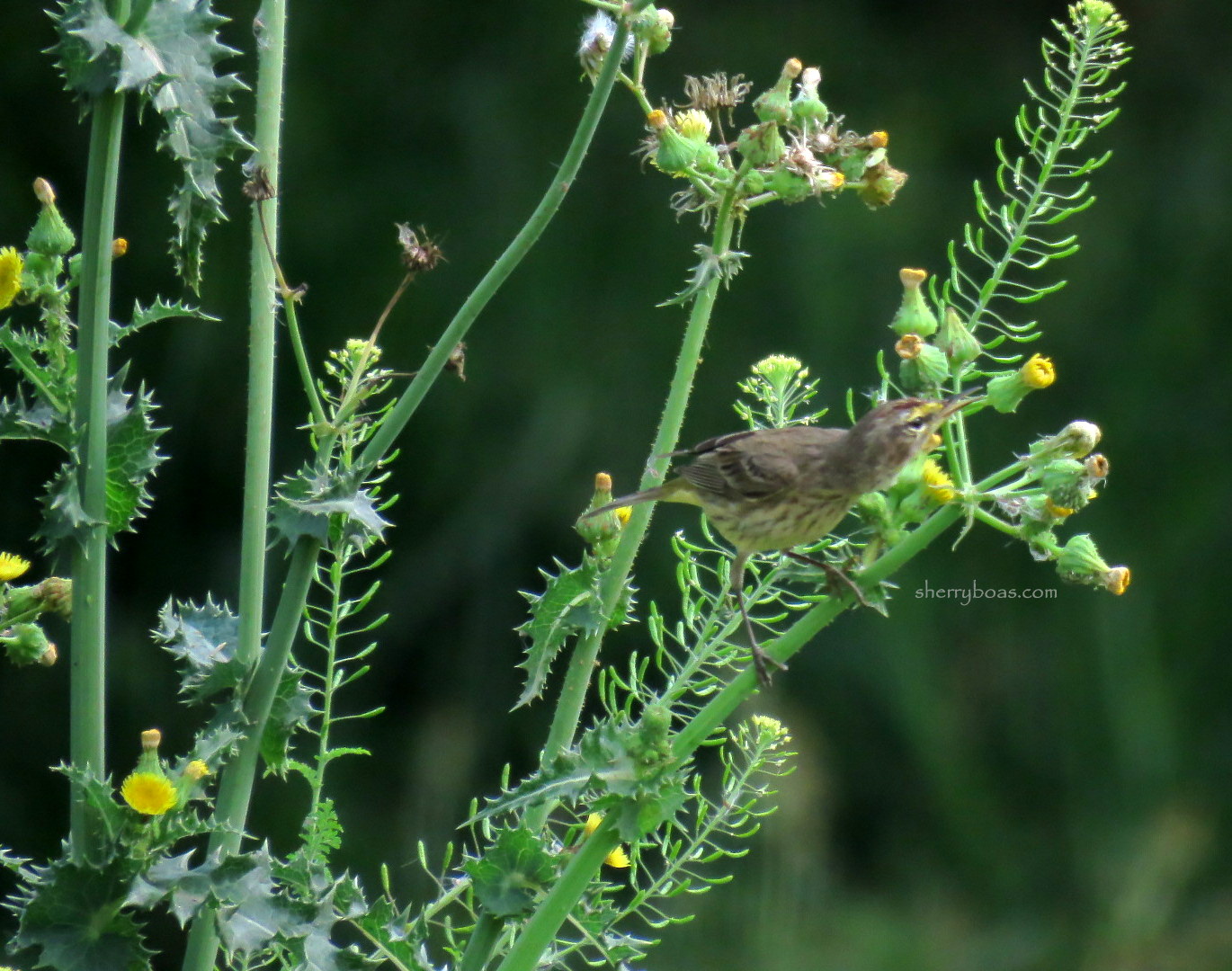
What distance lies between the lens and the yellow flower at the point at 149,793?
68cm

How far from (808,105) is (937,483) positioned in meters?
0.24

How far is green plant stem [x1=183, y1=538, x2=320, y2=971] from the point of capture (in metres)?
0.72

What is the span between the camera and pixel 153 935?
2.99 meters

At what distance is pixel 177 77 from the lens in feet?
2.38

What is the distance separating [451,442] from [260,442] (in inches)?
88.0

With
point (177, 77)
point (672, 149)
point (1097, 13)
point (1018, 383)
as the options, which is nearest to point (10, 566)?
point (177, 77)

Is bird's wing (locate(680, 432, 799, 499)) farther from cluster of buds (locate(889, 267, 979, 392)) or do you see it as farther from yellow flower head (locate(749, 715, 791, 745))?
cluster of buds (locate(889, 267, 979, 392))

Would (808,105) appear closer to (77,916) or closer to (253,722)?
(253,722)

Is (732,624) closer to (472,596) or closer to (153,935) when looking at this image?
(472,596)

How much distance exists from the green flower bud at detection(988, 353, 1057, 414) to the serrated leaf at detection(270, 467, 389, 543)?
0.31 metres

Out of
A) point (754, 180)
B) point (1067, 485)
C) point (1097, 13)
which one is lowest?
point (1067, 485)

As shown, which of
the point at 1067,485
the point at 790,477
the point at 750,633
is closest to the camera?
the point at 1067,485

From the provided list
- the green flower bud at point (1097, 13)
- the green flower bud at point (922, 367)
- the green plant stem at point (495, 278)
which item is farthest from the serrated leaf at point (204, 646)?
the green flower bud at point (1097, 13)

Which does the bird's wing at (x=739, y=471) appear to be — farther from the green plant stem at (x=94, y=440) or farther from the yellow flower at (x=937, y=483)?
the green plant stem at (x=94, y=440)
